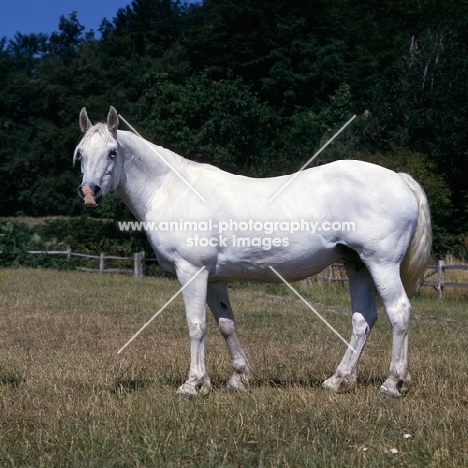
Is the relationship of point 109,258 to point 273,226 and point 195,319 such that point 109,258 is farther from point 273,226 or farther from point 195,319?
point 273,226

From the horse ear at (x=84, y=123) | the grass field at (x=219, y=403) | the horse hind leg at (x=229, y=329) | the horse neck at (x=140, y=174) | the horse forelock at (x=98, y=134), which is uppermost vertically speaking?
the horse ear at (x=84, y=123)

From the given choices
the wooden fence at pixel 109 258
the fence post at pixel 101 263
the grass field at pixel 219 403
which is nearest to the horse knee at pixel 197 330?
the grass field at pixel 219 403

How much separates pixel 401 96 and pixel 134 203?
27.4 m

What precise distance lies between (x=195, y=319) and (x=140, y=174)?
1376 mm

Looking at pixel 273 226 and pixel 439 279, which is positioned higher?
pixel 273 226

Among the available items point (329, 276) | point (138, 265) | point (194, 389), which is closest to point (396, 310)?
point (194, 389)

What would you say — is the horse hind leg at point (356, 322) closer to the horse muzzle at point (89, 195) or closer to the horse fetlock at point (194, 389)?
the horse fetlock at point (194, 389)

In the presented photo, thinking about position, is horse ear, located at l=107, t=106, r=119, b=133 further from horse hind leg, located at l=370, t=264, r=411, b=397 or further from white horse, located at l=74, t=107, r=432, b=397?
horse hind leg, located at l=370, t=264, r=411, b=397

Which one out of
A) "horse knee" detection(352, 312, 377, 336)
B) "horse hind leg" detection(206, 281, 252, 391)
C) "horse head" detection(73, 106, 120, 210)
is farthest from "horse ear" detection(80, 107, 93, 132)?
"horse knee" detection(352, 312, 377, 336)

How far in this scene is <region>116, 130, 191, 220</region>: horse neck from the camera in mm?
6191

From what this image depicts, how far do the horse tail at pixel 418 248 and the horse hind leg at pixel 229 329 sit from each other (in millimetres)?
1573

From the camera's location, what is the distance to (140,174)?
623cm

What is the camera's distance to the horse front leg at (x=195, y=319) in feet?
19.1

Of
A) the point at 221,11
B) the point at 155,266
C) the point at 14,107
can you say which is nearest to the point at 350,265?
the point at 155,266
